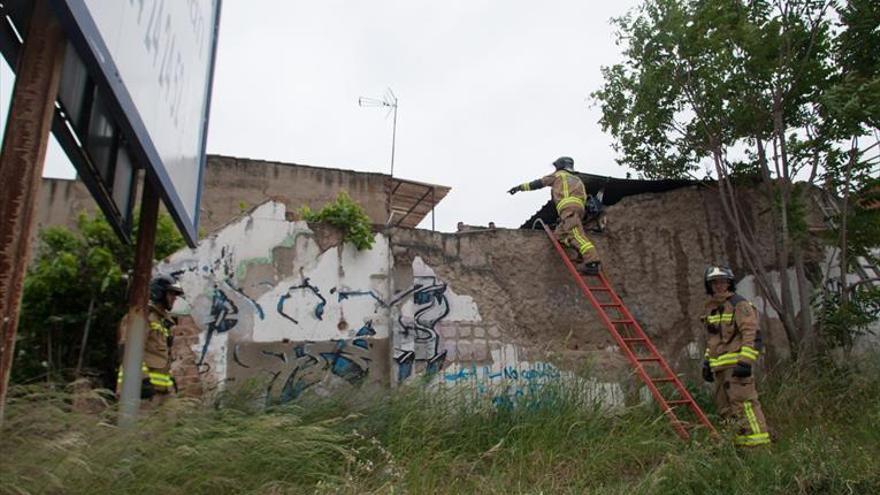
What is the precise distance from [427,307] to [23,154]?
4681mm

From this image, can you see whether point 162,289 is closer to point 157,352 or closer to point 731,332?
point 157,352

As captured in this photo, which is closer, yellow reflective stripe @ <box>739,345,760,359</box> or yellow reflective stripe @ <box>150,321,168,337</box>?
yellow reflective stripe @ <box>150,321,168,337</box>

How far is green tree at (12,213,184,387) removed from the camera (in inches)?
237

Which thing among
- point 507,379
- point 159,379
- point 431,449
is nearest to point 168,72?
point 159,379

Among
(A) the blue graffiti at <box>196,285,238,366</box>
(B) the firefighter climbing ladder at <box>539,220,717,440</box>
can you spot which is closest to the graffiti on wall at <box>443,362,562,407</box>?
(B) the firefighter climbing ladder at <box>539,220,717,440</box>

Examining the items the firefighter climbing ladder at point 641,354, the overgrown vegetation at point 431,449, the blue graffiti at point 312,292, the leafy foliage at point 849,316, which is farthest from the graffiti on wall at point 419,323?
the leafy foliage at point 849,316

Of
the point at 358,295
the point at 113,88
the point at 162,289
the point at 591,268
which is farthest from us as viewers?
the point at 591,268

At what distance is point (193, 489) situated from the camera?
3.32m

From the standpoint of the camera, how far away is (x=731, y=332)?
19.5 ft

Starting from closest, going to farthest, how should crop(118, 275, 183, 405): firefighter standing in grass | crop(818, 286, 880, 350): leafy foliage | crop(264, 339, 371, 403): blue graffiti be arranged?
crop(118, 275, 183, 405): firefighter standing in grass < crop(264, 339, 371, 403): blue graffiti < crop(818, 286, 880, 350): leafy foliage

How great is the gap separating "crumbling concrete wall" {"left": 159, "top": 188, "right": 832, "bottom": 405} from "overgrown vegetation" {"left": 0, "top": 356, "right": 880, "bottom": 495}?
0.47 m

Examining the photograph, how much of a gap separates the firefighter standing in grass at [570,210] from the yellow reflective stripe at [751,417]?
2.06m

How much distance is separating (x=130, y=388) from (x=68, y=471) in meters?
1.27

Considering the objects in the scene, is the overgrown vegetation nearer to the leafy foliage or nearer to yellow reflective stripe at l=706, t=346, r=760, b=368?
yellow reflective stripe at l=706, t=346, r=760, b=368
